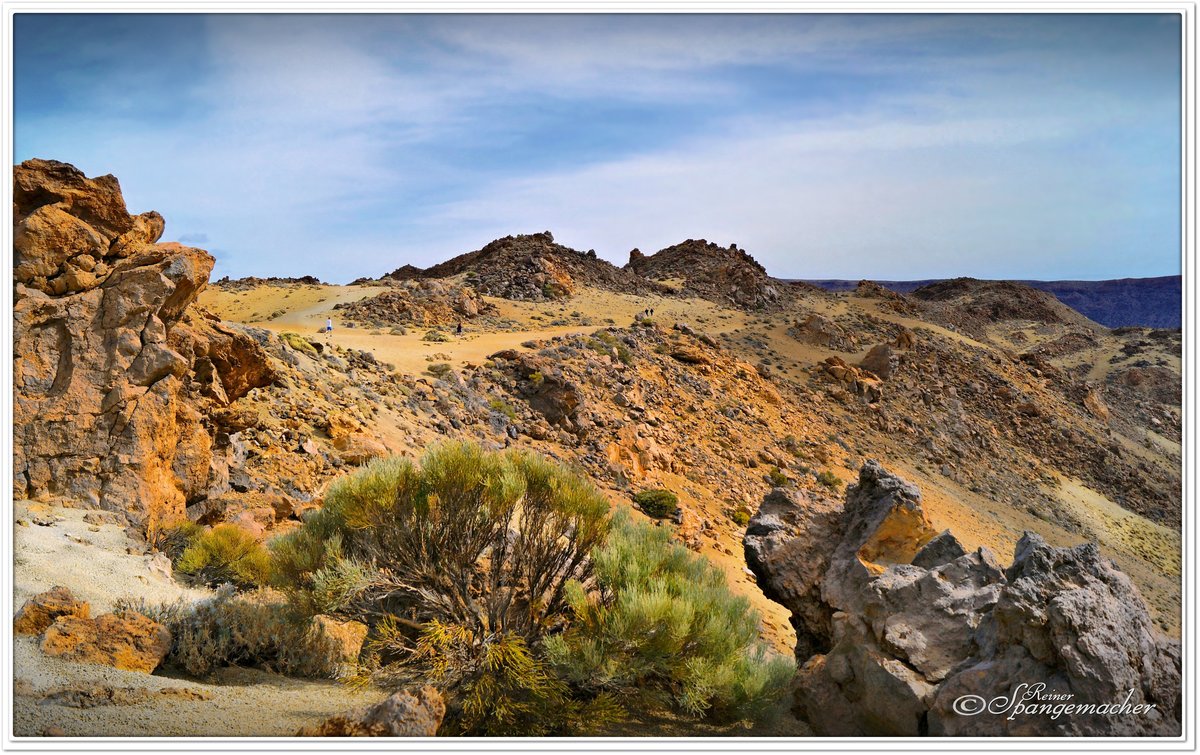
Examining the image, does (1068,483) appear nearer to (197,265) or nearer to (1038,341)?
(197,265)

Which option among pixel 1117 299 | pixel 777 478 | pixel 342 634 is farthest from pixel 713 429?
pixel 1117 299

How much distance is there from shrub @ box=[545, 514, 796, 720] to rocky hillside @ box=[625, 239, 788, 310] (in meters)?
50.6

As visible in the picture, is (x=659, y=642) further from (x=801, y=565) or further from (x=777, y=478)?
(x=777, y=478)

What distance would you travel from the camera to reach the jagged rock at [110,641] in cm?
686

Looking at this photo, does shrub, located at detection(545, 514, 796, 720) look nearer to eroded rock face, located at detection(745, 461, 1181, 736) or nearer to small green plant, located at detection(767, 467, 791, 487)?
eroded rock face, located at detection(745, 461, 1181, 736)

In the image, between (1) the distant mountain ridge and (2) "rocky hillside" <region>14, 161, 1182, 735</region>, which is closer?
(2) "rocky hillside" <region>14, 161, 1182, 735</region>

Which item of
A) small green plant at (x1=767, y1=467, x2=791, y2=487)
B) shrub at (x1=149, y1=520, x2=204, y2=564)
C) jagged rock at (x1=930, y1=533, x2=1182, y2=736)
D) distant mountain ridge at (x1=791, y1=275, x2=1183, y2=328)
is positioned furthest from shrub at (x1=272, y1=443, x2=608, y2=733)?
distant mountain ridge at (x1=791, y1=275, x2=1183, y2=328)

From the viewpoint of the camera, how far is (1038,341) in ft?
258

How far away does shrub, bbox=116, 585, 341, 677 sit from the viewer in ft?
25.6

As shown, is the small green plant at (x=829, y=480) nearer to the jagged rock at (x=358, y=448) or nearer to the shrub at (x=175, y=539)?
the jagged rock at (x=358, y=448)

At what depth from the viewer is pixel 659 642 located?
7152 mm

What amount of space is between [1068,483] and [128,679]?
4034 cm

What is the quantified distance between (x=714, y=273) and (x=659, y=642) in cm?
5747

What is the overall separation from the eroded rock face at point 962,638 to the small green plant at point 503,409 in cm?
1451
